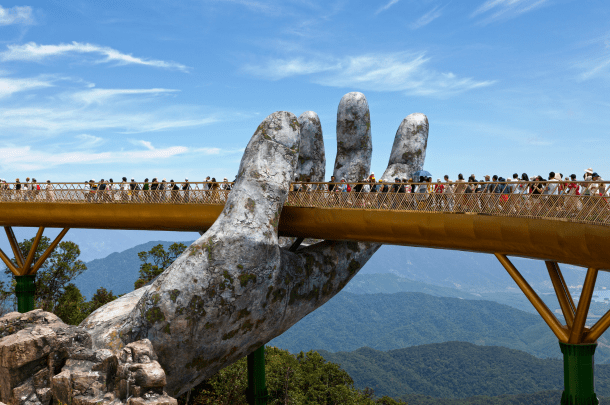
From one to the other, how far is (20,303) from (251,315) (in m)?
18.8

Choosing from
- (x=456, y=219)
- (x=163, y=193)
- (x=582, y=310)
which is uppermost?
(x=163, y=193)

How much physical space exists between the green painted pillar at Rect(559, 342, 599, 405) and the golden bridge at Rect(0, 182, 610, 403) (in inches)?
1.1

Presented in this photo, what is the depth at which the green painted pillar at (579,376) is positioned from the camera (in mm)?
14648

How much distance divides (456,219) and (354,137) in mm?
11585

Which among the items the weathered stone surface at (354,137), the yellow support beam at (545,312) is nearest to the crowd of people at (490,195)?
the yellow support beam at (545,312)

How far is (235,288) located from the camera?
1797 centimetres

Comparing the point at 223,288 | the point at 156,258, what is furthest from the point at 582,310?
the point at 156,258

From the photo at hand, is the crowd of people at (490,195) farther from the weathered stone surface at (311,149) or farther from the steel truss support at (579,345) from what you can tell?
the weathered stone surface at (311,149)

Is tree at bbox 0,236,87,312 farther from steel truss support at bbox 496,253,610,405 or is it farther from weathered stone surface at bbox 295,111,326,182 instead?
steel truss support at bbox 496,253,610,405

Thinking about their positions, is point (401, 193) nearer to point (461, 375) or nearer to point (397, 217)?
point (397, 217)

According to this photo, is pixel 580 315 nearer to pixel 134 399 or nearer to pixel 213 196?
pixel 134 399

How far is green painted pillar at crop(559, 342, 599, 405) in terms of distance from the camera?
577 inches

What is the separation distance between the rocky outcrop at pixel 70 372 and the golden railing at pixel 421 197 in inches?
318

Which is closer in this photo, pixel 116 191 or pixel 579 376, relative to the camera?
pixel 579 376
